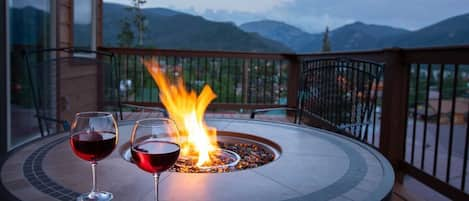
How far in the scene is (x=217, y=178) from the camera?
1.00 metres

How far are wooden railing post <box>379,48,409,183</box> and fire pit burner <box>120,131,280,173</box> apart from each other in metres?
1.77

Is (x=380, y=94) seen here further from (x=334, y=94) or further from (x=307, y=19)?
(x=307, y=19)

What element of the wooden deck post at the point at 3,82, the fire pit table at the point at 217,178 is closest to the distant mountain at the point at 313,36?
the wooden deck post at the point at 3,82

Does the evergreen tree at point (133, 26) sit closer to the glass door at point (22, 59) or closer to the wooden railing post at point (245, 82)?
the wooden railing post at point (245, 82)

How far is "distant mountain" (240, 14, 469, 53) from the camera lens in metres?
5.35

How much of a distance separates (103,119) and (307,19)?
6.17 metres

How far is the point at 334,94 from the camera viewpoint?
3652 mm

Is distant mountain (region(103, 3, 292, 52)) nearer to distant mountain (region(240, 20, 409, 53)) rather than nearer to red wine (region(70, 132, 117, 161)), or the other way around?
distant mountain (region(240, 20, 409, 53))

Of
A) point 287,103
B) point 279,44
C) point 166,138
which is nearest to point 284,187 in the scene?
point 166,138

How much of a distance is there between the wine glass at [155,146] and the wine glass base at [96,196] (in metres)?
0.11

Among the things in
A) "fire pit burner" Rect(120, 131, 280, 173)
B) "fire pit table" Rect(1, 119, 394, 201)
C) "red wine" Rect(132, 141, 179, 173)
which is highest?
"red wine" Rect(132, 141, 179, 173)

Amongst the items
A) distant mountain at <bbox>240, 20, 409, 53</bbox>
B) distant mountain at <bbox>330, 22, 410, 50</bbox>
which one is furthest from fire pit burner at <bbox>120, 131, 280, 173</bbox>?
distant mountain at <bbox>240, 20, 409, 53</bbox>

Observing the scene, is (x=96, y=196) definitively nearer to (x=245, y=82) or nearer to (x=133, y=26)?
(x=245, y=82)

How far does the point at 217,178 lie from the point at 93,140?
1.07 feet
